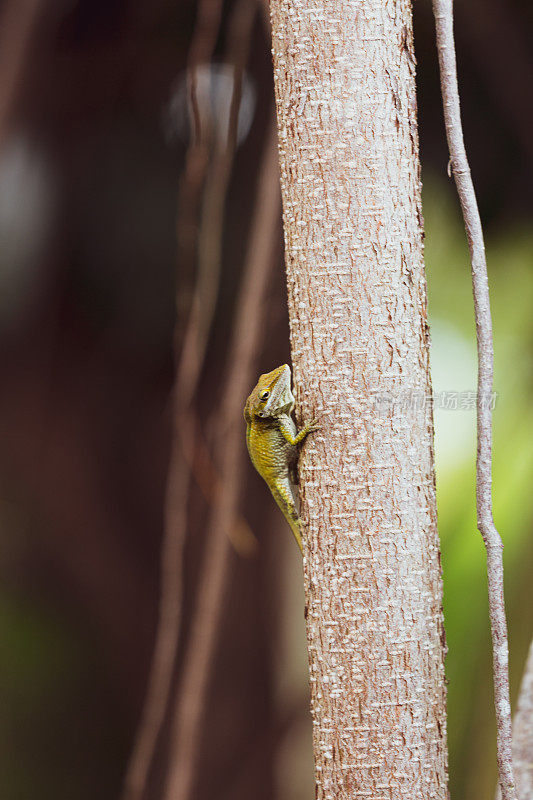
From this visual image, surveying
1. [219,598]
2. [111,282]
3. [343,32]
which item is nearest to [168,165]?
[111,282]

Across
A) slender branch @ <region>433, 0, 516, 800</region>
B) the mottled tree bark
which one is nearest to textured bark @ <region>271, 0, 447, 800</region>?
slender branch @ <region>433, 0, 516, 800</region>

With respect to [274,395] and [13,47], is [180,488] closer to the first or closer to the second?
[274,395]

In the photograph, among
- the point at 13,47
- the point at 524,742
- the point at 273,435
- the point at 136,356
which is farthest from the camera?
the point at 136,356

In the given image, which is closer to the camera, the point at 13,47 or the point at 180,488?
the point at 180,488

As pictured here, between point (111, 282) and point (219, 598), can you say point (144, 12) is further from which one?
point (219, 598)

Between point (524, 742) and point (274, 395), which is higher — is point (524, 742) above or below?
below

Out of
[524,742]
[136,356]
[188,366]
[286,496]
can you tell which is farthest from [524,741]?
[136,356]

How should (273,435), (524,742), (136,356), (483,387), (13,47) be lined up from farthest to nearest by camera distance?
1. (136,356)
2. (13,47)
3. (273,435)
4. (524,742)
5. (483,387)
